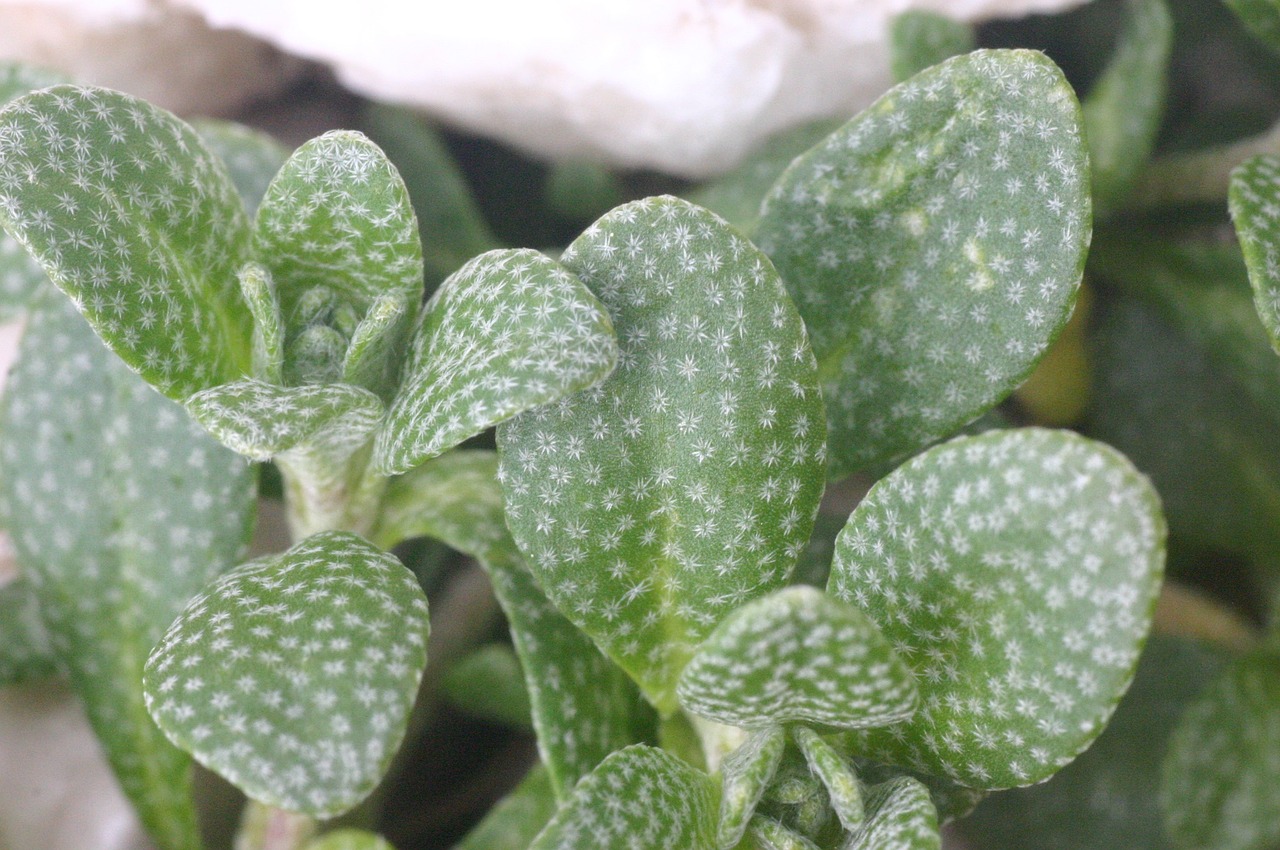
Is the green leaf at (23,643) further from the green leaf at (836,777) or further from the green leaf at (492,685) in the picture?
the green leaf at (836,777)

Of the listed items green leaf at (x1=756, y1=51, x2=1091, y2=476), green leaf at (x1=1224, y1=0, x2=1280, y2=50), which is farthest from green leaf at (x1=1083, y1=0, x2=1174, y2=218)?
green leaf at (x1=756, y1=51, x2=1091, y2=476)

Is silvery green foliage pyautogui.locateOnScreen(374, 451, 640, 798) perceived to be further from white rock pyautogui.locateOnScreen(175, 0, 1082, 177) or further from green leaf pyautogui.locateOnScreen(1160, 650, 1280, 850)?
green leaf pyautogui.locateOnScreen(1160, 650, 1280, 850)

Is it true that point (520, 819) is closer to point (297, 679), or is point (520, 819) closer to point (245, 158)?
point (297, 679)

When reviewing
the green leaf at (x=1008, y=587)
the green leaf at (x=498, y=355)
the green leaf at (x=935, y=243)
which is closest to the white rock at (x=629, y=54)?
the green leaf at (x=935, y=243)

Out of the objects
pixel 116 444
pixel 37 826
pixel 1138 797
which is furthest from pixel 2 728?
pixel 1138 797

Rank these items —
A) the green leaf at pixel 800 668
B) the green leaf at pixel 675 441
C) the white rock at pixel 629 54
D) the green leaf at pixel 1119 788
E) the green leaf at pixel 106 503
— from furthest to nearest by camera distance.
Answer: the green leaf at pixel 1119 788, the white rock at pixel 629 54, the green leaf at pixel 106 503, the green leaf at pixel 675 441, the green leaf at pixel 800 668

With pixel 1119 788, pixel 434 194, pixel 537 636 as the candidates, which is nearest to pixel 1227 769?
pixel 1119 788

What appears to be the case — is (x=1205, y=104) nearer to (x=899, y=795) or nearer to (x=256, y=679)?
(x=899, y=795)
